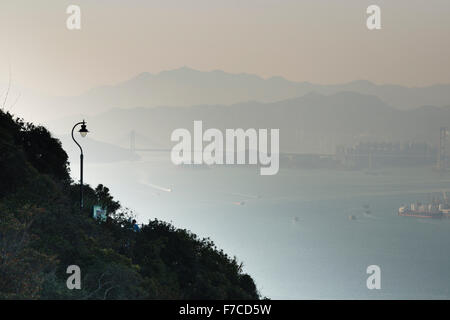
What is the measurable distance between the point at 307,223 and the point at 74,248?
10337 cm

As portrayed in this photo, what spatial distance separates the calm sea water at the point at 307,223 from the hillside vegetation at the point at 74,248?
34.7 m

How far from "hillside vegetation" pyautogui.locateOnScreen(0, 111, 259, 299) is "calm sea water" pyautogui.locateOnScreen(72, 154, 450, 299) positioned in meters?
34.7

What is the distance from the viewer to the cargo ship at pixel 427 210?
404 ft

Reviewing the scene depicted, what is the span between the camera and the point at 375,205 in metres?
132

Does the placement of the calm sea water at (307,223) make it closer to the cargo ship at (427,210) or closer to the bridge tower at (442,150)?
the cargo ship at (427,210)

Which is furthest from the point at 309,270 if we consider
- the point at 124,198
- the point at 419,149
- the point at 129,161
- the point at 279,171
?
the point at 419,149

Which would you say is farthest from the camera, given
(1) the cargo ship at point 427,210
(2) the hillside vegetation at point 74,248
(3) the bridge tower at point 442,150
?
(3) the bridge tower at point 442,150

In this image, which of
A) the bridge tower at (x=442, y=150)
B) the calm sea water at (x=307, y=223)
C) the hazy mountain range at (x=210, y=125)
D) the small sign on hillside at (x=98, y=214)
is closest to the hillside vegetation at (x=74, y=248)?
the small sign on hillside at (x=98, y=214)

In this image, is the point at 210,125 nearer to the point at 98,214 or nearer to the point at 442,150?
the point at 442,150

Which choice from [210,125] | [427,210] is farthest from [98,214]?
[210,125]

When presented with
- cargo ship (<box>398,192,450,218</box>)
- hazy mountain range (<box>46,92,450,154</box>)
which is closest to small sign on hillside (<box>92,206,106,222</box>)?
cargo ship (<box>398,192,450,218</box>)

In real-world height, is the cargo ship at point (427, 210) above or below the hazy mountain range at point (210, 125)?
below

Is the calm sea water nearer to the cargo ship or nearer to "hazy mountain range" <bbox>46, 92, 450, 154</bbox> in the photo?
the cargo ship

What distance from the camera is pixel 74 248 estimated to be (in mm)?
9805
